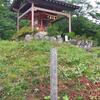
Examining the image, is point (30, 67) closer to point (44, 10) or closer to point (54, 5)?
point (44, 10)

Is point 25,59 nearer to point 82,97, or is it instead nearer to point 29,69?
point 29,69

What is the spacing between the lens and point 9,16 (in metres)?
27.8

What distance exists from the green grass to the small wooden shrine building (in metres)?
8.88

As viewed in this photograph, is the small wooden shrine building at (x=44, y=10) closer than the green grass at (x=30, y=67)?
No

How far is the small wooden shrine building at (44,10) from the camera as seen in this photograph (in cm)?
2123

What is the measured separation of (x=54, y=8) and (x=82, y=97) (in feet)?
52.8

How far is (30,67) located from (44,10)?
41.6ft

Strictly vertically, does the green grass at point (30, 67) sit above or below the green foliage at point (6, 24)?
below

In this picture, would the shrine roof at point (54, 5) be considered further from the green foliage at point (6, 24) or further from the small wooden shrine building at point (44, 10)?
the green foliage at point (6, 24)

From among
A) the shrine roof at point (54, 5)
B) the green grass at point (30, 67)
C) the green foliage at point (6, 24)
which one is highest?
the shrine roof at point (54, 5)

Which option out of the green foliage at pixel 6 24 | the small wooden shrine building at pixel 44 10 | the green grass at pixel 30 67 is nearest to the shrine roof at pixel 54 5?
the small wooden shrine building at pixel 44 10

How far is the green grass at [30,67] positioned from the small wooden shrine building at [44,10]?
8878 millimetres

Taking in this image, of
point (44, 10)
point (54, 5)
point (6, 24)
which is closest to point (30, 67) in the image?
point (44, 10)

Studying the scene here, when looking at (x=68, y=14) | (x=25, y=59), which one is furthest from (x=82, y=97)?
(x=68, y=14)
